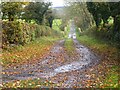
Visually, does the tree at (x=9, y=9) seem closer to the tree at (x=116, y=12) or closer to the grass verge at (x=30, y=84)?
the tree at (x=116, y=12)

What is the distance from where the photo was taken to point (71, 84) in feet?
32.1

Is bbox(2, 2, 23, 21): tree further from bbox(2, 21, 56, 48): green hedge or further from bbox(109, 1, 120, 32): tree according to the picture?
bbox(109, 1, 120, 32): tree

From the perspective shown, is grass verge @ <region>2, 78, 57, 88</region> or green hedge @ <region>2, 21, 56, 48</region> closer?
grass verge @ <region>2, 78, 57, 88</region>

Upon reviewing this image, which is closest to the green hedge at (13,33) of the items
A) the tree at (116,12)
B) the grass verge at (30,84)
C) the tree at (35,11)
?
the tree at (116,12)

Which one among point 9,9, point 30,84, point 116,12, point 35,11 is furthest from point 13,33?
point 35,11

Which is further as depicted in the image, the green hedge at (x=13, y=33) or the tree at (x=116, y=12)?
the tree at (x=116, y=12)

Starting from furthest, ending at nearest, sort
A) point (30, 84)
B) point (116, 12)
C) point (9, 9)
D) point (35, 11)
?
point (35, 11), point (9, 9), point (116, 12), point (30, 84)

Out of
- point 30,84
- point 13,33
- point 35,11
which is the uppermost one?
point 35,11

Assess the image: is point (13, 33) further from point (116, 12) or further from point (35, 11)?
point (35, 11)

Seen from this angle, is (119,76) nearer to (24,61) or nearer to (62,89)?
(62,89)

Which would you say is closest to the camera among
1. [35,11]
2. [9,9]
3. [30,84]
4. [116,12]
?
[30,84]

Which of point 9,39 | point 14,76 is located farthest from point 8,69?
point 9,39

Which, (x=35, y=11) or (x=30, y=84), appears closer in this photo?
(x=30, y=84)

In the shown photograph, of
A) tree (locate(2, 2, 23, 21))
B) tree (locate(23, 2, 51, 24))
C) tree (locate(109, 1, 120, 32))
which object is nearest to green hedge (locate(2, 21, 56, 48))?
tree (locate(2, 2, 23, 21))
